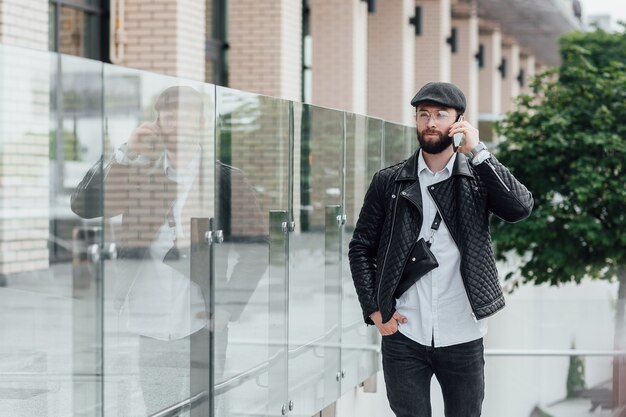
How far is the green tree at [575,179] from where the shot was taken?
10148 mm

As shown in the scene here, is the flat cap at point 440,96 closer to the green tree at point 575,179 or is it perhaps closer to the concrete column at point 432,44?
the green tree at point 575,179

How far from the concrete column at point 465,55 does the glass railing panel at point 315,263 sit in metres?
21.7

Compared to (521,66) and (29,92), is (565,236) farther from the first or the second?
(521,66)

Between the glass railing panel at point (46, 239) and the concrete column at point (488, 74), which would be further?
the concrete column at point (488, 74)

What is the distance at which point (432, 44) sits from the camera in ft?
79.2

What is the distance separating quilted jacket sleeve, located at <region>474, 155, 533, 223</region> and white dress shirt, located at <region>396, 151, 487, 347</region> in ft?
0.69

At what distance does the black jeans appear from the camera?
12.9 feet

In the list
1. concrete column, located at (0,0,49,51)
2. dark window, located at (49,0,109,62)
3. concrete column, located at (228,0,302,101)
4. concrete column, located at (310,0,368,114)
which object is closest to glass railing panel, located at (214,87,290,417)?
concrete column, located at (0,0,49,51)

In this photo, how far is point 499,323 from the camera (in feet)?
29.5

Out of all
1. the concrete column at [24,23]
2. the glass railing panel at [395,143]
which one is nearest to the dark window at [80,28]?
the concrete column at [24,23]

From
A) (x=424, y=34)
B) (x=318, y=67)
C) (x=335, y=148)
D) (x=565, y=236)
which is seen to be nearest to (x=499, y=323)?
(x=565, y=236)

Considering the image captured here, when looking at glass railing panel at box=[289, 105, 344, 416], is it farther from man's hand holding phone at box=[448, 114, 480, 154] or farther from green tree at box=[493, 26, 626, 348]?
green tree at box=[493, 26, 626, 348]

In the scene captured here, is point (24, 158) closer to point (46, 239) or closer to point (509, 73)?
point (46, 239)

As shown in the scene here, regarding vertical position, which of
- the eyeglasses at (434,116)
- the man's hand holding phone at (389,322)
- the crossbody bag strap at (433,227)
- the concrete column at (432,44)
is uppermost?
the concrete column at (432,44)
